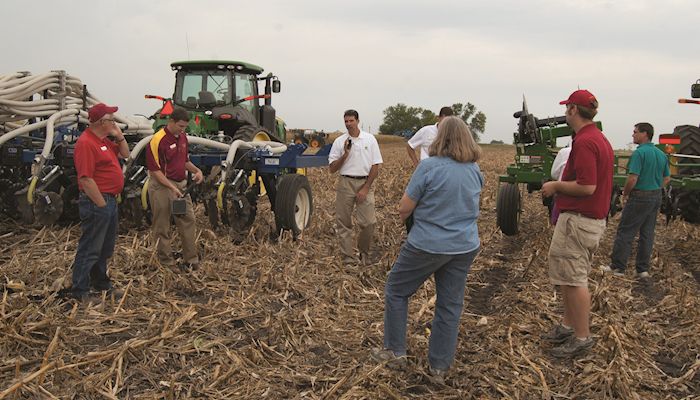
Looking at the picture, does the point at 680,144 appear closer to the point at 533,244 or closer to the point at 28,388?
the point at 533,244

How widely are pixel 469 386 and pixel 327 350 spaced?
990mm

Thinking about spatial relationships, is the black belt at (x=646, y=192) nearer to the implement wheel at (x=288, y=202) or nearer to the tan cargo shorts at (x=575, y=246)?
the tan cargo shorts at (x=575, y=246)

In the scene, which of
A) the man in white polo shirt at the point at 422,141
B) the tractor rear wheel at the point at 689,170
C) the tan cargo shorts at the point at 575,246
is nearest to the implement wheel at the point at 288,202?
the man in white polo shirt at the point at 422,141

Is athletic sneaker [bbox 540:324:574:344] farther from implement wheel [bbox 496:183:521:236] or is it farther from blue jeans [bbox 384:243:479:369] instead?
Answer: implement wheel [bbox 496:183:521:236]

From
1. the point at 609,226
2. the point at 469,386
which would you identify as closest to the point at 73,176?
the point at 469,386

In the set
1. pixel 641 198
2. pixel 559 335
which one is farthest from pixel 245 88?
pixel 559 335

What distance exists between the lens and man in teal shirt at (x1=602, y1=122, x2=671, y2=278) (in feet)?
21.4

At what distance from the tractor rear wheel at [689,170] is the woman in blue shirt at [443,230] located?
5.44 metres

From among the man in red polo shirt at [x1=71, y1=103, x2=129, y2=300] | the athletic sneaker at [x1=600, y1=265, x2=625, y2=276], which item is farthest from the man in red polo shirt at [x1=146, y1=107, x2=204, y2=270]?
the athletic sneaker at [x1=600, y1=265, x2=625, y2=276]

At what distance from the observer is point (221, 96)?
10.1m

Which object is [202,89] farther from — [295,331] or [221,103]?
[295,331]

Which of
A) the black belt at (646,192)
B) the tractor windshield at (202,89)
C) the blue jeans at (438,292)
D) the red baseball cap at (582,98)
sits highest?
the tractor windshield at (202,89)

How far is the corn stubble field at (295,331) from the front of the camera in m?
3.67

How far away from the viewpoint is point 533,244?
308 inches
